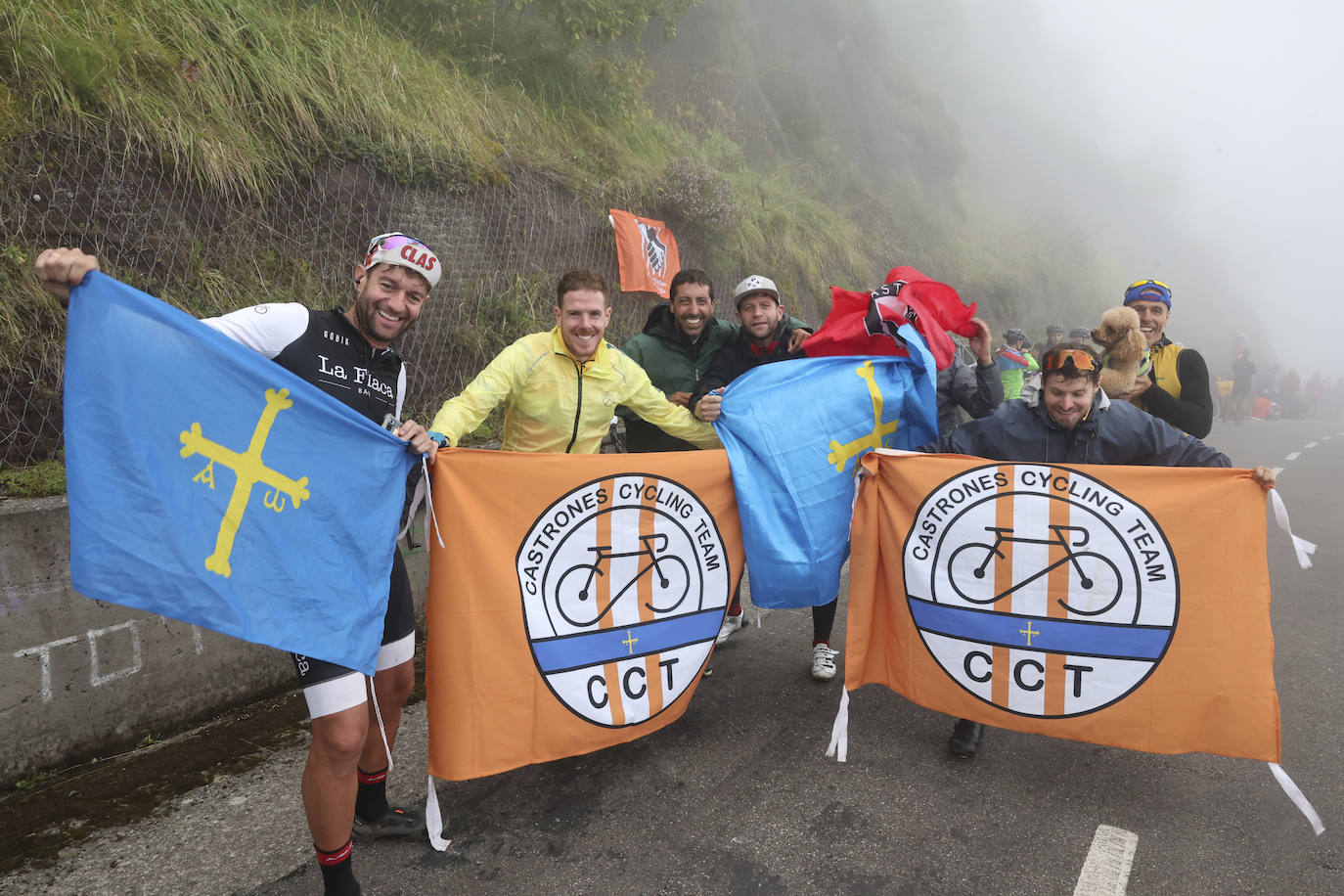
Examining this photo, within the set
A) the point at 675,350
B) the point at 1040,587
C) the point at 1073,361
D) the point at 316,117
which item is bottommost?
the point at 1040,587

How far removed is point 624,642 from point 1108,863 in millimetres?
1806

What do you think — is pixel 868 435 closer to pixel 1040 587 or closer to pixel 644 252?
Result: pixel 1040 587

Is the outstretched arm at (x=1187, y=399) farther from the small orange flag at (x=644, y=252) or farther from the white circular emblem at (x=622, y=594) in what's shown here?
the small orange flag at (x=644, y=252)

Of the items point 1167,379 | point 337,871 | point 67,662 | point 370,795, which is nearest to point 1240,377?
point 1167,379

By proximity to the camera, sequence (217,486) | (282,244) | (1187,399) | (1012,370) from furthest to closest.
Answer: (1012,370) → (282,244) → (1187,399) → (217,486)

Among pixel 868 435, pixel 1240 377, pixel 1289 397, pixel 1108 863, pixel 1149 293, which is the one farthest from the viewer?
pixel 1289 397

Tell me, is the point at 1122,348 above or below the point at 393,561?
above

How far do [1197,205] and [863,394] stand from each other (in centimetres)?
7496

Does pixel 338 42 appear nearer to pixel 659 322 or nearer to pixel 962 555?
pixel 659 322

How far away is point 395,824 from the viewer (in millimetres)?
2678

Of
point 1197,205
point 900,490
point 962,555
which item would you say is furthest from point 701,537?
point 1197,205

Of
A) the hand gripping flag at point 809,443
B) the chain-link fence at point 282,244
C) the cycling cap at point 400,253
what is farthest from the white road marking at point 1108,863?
the chain-link fence at point 282,244

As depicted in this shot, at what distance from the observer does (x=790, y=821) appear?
9.07ft

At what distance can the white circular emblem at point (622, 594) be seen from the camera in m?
2.92
